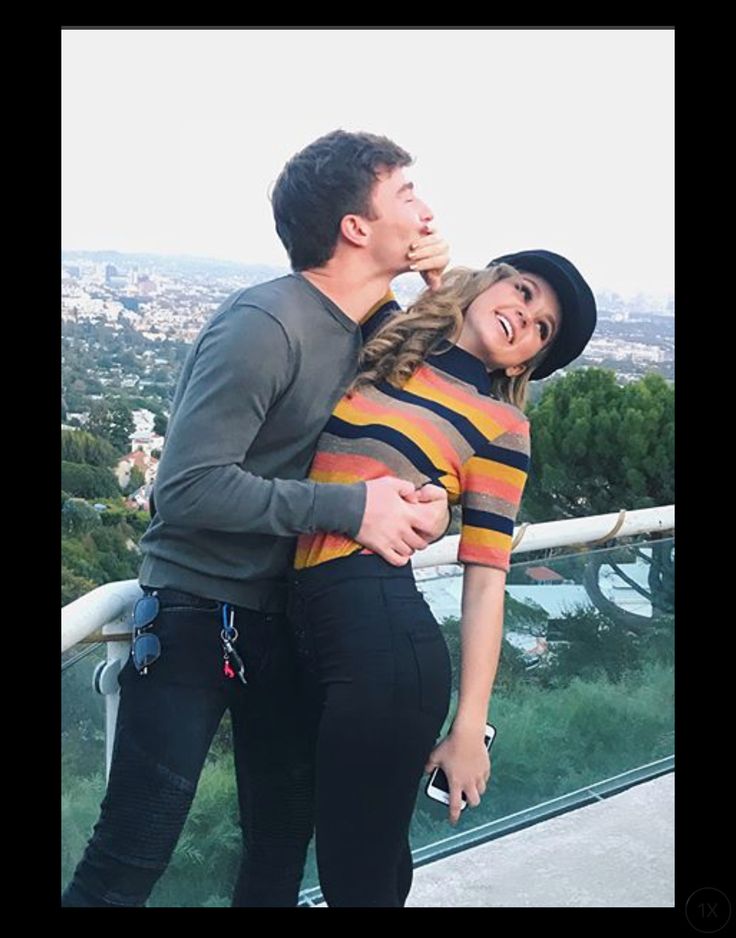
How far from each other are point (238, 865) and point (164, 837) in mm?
255

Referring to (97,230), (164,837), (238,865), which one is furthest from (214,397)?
(97,230)

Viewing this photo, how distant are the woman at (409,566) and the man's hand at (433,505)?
0.8 inches

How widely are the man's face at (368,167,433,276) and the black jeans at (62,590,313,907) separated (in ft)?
1.59

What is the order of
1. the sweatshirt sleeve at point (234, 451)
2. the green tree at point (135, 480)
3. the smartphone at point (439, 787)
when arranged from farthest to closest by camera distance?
the green tree at point (135, 480) → the smartphone at point (439, 787) → the sweatshirt sleeve at point (234, 451)

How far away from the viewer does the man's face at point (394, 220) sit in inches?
59.3

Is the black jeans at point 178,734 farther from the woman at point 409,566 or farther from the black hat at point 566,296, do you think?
the black hat at point 566,296

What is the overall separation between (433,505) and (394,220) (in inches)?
14.4

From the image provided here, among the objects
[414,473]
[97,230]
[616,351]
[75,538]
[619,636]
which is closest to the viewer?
[414,473]

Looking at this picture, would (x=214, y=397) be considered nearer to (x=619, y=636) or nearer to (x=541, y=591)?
(x=541, y=591)

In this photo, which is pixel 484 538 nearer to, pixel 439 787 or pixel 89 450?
pixel 439 787

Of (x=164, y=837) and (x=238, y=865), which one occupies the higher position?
(x=164, y=837)

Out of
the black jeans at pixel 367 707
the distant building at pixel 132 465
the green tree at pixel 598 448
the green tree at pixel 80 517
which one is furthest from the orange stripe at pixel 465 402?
the green tree at pixel 598 448

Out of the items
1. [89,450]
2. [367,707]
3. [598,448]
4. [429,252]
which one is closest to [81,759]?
[367,707]

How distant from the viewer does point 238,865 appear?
166 centimetres
